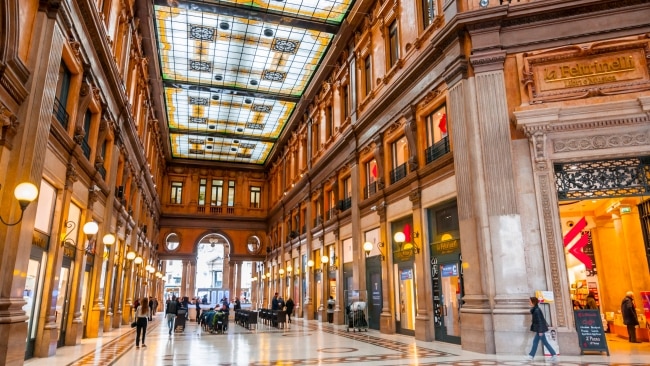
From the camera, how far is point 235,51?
18625 mm

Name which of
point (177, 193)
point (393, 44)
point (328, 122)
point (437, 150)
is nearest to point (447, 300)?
point (437, 150)

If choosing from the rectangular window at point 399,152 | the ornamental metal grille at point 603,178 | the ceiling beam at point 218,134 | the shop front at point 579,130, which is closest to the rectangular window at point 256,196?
the ceiling beam at point 218,134

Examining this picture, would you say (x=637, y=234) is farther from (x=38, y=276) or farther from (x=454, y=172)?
(x=38, y=276)

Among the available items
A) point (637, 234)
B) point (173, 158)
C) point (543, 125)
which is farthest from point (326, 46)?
point (173, 158)

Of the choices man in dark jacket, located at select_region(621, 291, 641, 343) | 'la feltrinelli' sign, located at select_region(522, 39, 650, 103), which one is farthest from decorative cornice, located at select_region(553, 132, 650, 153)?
man in dark jacket, located at select_region(621, 291, 641, 343)

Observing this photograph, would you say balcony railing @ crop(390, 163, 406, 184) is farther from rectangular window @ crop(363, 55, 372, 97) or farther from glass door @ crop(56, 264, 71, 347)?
glass door @ crop(56, 264, 71, 347)

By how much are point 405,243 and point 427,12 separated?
21.1ft

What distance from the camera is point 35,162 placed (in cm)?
750

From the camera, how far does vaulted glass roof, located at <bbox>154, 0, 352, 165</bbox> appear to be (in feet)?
52.7

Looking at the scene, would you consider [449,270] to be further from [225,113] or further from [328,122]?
[225,113]

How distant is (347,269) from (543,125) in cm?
1002

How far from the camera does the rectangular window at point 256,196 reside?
3397 centimetres

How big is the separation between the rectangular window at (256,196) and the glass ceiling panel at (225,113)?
6490mm

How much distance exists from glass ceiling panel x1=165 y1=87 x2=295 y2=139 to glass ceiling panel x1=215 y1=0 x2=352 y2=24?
7.10 metres
